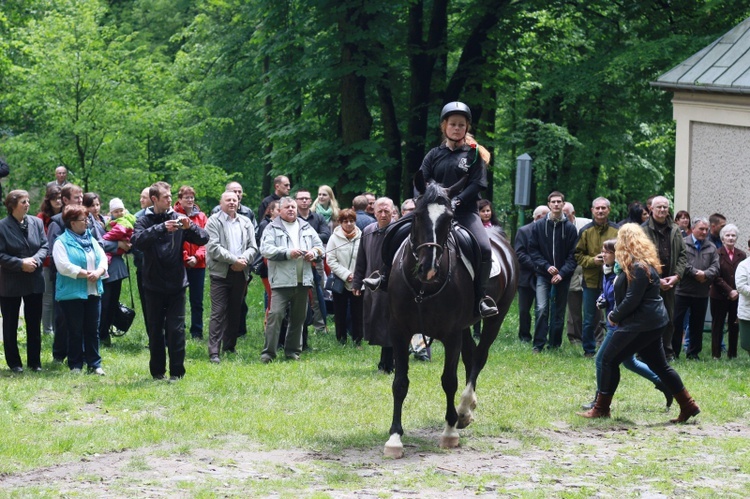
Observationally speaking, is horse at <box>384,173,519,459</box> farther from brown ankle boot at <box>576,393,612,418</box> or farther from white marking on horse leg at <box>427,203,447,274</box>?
brown ankle boot at <box>576,393,612,418</box>

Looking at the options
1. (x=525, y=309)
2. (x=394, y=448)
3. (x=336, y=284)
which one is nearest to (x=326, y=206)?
(x=336, y=284)

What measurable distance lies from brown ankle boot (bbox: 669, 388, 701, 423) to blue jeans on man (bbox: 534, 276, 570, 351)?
524 centimetres

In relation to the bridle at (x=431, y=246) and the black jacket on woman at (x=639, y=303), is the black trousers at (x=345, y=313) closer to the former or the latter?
the black jacket on woman at (x=639, y=303)

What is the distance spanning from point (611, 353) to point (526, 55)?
631 inches

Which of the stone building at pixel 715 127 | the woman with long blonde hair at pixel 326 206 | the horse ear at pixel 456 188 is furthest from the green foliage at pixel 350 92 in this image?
the horse ear at pixel 456 188

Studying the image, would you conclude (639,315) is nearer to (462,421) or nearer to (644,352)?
(644,352)

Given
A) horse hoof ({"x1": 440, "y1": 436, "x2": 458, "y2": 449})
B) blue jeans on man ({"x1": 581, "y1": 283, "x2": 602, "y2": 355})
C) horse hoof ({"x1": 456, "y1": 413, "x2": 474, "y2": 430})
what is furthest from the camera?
blue jeans on man ({"x1": 581, "y1": 283, "x2": 602, "y2": 355})

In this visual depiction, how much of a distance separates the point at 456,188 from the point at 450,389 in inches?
72.0

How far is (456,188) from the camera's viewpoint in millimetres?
10258

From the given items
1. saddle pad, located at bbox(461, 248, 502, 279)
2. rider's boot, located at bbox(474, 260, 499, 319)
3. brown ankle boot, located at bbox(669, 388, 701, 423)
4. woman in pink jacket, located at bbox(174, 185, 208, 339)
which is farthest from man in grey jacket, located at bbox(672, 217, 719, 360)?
woman in pink jacket, located at bbox(174, 185, 208, 339)

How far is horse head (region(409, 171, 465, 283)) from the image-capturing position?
9.74 metres

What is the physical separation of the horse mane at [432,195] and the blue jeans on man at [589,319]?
7.03 meters

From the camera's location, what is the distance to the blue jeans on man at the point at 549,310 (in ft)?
54.6

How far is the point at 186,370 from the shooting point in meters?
13.9
